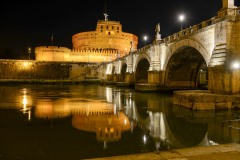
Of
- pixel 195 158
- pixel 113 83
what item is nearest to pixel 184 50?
pixel 195 158

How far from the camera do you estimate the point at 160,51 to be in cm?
2452

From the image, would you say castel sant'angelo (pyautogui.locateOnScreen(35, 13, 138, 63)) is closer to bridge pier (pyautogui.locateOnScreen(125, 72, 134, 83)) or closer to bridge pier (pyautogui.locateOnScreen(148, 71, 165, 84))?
bridge pier (pyautogui.locateOnScreen(125, 72, 134, 83))

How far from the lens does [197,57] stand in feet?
71.7

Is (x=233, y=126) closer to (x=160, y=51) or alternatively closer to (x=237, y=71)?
(x=237, y=71)

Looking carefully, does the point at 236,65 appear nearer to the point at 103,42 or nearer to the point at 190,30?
the point at 190,30

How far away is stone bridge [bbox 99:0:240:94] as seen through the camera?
13.0 metres

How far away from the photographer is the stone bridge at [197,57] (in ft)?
42.6

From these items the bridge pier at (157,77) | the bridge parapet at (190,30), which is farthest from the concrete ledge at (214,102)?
Answer: the bridge pier at (157,77)

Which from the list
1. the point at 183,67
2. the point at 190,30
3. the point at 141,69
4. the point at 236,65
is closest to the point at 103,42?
the point at 141,69

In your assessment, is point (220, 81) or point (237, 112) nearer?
point (237, 112)

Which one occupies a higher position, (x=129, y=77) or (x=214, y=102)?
(x=129, y=77)

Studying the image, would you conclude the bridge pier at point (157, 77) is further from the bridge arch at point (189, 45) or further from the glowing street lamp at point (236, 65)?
the glowing street lamp at point (236, 65)

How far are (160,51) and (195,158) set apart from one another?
20.9 m

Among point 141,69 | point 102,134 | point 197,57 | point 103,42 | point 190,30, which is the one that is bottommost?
point 102,134
